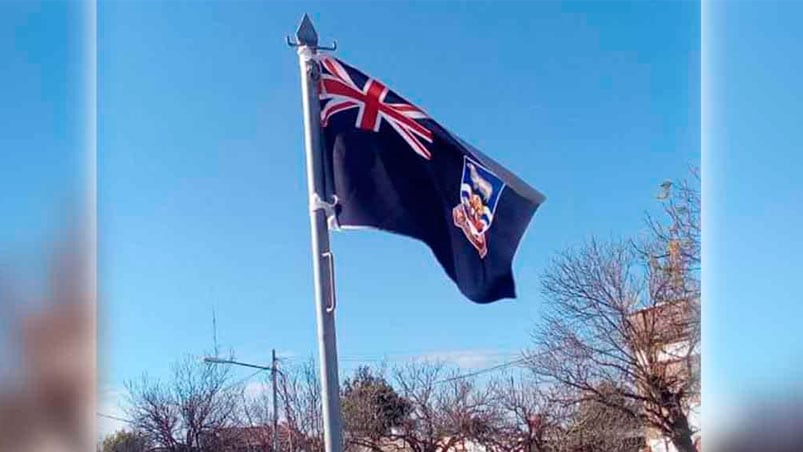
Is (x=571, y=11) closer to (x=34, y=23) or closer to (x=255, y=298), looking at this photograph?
(x=255, y=298)

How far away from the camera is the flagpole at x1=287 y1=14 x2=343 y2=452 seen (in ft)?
4.28

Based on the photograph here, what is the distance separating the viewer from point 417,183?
4.62 feet

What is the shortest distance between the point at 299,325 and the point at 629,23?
3.94 feet

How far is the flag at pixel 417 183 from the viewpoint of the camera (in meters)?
1.37

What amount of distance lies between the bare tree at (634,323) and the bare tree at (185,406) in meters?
1.12

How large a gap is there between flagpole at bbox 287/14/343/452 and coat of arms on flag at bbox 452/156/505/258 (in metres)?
0.25

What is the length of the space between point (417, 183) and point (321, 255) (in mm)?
228

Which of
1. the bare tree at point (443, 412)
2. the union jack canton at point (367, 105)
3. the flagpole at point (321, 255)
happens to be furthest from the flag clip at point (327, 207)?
the bare tree at point (443, 412)

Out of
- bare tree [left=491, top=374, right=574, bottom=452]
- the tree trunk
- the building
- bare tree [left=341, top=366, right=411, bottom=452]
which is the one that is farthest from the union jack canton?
the tree trunk

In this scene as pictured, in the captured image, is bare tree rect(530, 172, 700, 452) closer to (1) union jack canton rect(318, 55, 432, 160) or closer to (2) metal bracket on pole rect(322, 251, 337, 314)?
(1) union jack canton rect(318, 55, 432, 160)

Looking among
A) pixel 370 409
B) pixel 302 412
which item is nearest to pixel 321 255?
pixel 302 412

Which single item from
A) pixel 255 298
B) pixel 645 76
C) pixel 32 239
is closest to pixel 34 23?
pixel 32 239

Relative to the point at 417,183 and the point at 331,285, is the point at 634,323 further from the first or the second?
the point at 331,285

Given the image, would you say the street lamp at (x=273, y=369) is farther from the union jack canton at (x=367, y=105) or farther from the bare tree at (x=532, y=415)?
the union jack canton at (x=367, y=105)
